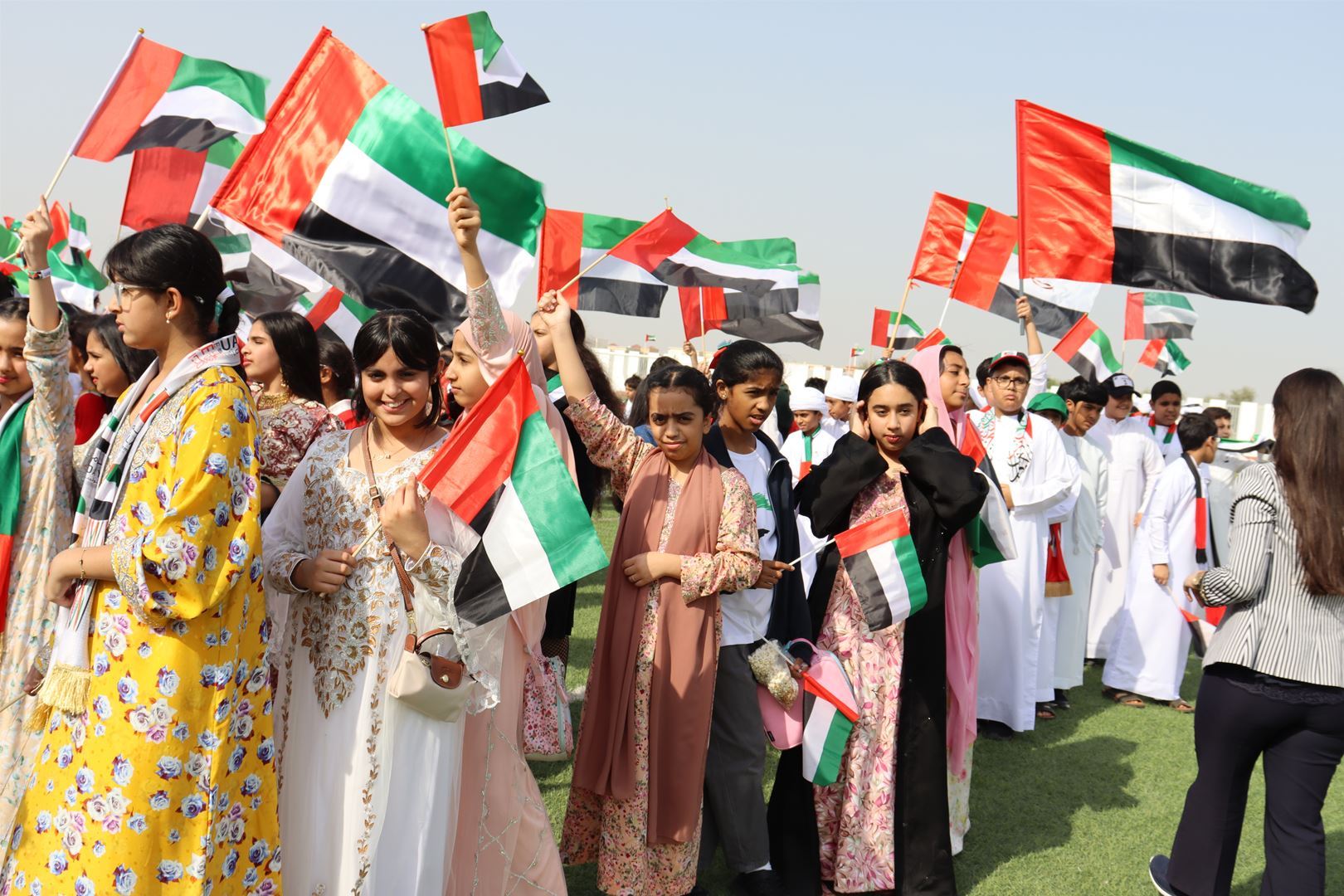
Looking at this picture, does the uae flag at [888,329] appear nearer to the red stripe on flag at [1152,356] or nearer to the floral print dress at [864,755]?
the red stripe on flag at [1152,356]

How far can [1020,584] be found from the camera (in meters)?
6.59

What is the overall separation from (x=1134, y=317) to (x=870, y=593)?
9.64m

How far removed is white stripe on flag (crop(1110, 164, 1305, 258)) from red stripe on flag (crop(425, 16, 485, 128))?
9.59 ft

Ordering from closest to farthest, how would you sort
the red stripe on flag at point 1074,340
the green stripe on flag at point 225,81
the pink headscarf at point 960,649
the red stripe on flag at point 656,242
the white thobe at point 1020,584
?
1. the pink headscarf at point 960,649
2. the green stripe on flag at point 225,81
3. the white thobe at point 1020,584
4. the red stripe on flag at point 656,242
5. the red stripe on flag at point 1074,340

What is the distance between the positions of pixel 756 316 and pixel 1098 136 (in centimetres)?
361

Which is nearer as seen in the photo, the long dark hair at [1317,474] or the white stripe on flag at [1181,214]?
the long dark hair at [1317,474]

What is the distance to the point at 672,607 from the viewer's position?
361cm

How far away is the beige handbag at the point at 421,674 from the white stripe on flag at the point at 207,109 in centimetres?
296

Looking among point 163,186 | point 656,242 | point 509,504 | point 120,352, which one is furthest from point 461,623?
point 656,242

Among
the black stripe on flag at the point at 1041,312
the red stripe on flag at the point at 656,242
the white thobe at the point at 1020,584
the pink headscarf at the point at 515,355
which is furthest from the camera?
the black stripe on flag at the point at 1041,312

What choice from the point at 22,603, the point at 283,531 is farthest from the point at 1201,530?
the point at 22,603

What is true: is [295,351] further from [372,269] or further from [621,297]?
[621,297]

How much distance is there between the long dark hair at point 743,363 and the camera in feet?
13.4

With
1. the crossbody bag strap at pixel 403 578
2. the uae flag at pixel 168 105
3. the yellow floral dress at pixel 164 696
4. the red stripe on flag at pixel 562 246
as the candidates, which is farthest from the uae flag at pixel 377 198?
the red stripe on flag at pixel 562 246
